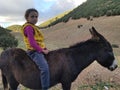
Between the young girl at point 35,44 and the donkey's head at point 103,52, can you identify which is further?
the donkey's head at point 103,52

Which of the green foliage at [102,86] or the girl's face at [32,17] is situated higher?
the girl's face at [32,17]

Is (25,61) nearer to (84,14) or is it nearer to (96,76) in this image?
(96,76)

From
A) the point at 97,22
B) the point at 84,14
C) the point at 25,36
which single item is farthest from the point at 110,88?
the point at 84,14

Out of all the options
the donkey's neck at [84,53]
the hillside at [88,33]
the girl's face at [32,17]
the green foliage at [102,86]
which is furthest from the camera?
the hillside at [88,33]

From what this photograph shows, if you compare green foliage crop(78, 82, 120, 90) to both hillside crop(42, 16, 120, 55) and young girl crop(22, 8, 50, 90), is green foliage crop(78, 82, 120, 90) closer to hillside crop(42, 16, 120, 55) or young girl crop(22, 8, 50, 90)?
young girl crop(22, 8, 50, 90)

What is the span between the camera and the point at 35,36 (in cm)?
820

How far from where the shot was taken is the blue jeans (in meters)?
8.04

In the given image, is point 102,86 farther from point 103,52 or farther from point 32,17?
point 32,17

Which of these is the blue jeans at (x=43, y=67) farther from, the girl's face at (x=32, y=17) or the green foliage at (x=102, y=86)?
the green foliage at (x=102, y=86)

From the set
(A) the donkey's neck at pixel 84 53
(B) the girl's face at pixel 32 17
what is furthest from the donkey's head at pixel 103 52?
(B) the girl's face at pixel 32 17

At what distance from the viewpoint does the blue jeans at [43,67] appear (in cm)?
804

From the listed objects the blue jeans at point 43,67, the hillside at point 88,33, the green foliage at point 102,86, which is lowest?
the hillside at point 88,33

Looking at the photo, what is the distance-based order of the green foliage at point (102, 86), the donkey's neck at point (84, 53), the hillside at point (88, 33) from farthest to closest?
1. the hillside at point (88, 33)
2. the green foliage at point (102, 86)
3. the donkey's neck at point (84, 53)

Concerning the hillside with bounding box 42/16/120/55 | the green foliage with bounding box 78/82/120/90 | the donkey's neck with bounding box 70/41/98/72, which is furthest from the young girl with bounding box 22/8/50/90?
the hillside with bounding box 42/16/120/55
